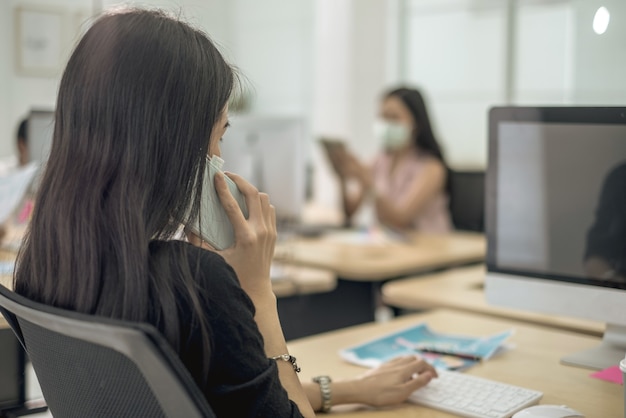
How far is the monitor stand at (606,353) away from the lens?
161 centimetres

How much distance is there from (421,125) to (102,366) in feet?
10.3

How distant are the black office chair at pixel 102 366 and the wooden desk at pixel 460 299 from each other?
1.29m

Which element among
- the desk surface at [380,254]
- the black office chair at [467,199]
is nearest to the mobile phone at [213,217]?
the desk surface at [380,254]

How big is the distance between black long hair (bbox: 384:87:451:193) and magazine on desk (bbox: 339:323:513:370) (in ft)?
7.12

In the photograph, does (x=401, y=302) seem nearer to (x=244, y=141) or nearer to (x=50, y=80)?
(x=244, y=141)

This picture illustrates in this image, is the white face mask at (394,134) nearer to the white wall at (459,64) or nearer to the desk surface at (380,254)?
the desk surface at (380,254)

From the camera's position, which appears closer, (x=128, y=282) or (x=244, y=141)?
(x=128, y=282)

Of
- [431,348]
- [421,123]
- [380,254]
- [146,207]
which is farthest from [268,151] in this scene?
[146,207]

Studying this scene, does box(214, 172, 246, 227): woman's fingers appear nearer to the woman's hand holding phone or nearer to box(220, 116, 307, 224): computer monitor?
the woman's hand holding phone

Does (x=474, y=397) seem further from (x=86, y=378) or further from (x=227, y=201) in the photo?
(x=86, y=378)

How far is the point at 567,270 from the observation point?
5.41 ft

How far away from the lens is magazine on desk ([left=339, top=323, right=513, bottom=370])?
163 cm

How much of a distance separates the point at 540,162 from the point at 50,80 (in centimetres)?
338

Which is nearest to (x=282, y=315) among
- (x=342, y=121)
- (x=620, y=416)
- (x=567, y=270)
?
(x=567, y=270)
